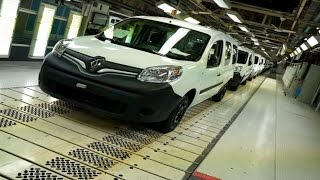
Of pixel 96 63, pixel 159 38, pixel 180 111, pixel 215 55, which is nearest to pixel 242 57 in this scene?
pixel 215 55

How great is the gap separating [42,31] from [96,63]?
226 inches

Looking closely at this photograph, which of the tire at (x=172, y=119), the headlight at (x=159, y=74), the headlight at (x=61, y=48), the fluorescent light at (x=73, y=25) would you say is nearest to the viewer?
the headlight at (x=159, y=74)

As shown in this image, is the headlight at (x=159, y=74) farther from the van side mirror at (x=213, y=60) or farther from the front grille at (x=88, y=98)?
the van side mirror at (x=213, y=60)

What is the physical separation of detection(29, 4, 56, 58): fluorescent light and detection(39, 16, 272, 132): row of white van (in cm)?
425

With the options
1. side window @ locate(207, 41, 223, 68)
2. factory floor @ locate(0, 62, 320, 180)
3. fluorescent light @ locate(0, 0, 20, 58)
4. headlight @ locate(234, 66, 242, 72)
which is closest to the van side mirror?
side window @ locate(207, 41, 223, 68)

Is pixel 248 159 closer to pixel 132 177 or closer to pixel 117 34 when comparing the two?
pixel 132 177

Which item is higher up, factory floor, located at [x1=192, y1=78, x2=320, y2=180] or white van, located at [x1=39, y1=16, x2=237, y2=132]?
white van, located at [x1=39, y1=16, x2=237, y2=132]

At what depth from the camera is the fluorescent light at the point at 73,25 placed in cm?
1012

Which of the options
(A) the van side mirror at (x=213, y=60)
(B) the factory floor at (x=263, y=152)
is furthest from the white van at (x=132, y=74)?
(B) the factory floor at (x=263, y=152)

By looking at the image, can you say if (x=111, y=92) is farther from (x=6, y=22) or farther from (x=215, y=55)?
(x=6, y=22)

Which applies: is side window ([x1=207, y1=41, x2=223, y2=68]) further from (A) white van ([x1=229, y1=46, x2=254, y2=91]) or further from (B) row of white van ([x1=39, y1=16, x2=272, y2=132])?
(A) white van ([x1=229, y1=46, x2=254, y2=91])

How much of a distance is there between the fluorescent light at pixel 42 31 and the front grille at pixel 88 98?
4.74 meters

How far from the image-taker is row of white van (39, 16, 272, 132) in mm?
3758

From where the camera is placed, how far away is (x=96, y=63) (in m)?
3.86
